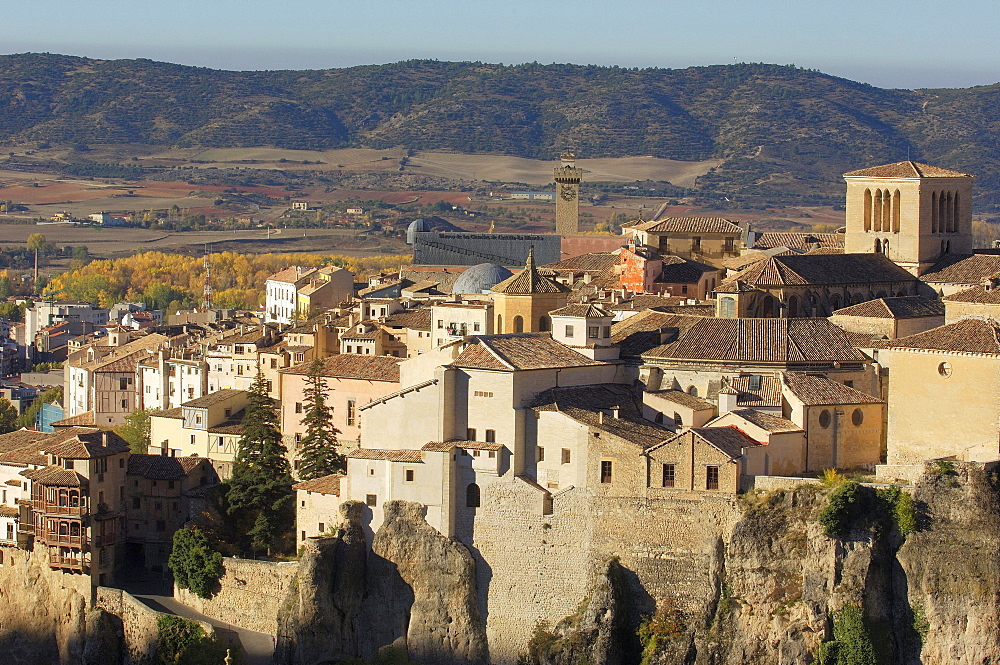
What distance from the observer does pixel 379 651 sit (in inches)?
1911

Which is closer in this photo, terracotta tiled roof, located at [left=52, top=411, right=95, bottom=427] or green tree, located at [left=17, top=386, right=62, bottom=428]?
terracotta tiled roof, located at [left=52, top=411, right=95, bottom=427]

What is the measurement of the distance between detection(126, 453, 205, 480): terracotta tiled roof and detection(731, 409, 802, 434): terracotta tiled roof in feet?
55.6

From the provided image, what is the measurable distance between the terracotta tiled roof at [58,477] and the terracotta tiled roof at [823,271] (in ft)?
65.9

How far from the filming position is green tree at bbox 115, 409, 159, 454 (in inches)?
2378

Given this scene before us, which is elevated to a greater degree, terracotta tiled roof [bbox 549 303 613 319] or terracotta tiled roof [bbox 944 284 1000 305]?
terracotta tiled roof [bbox 944 284 1000 305]

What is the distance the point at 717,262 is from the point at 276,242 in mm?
102299

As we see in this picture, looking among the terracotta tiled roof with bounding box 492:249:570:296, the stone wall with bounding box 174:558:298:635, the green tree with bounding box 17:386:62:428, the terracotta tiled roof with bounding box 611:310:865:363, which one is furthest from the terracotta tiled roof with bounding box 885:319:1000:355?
the green tree with bounding box 17:386:62:428

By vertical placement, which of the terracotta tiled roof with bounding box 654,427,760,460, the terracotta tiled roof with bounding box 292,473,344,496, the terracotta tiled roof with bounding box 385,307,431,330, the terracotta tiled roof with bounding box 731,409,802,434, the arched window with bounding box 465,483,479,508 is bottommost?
the terracotta tiled roof with bounding box 292,473,344,496

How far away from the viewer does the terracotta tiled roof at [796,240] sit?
75500mm

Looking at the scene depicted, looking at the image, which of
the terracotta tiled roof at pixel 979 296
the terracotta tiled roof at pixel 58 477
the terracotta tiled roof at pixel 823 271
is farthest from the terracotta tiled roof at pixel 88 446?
the terracotta tiled roof at pixel 979 296

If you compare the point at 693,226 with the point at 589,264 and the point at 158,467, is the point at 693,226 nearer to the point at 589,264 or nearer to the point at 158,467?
the point at 589,264

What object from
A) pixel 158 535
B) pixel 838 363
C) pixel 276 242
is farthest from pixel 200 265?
pixel 838 363

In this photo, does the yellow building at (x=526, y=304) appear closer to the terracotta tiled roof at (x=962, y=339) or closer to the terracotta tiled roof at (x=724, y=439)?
the terracotta tiled roof at (x=724, y=439)

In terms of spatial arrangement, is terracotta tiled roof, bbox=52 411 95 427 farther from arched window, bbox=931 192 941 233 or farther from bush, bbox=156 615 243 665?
arched window, bbox=931 192 941 233
